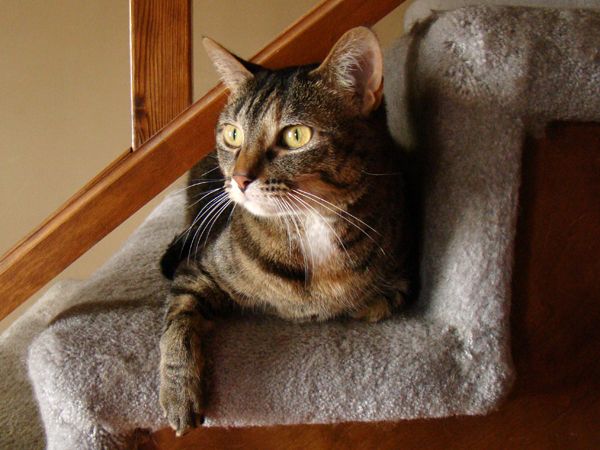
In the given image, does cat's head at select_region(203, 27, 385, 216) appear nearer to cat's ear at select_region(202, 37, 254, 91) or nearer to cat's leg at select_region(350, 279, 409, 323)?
cat's ear at select_region(202, 37, 254, 91)

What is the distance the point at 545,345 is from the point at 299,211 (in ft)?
1.37

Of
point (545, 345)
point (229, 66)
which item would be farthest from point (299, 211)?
point (545, 345)

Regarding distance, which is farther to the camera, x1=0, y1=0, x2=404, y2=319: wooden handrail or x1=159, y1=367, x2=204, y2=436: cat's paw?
x1=0, y1=0, x2=404, y2=319: wooden handrail

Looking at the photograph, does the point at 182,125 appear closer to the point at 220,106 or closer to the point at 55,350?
the point at 220,106

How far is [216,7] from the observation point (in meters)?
1.94

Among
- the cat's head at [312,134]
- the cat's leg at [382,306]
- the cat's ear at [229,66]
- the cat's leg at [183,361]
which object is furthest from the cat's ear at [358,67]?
the cat's leg at [183,361]

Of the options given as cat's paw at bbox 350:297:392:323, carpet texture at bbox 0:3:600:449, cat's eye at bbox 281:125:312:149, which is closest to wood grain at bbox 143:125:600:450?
carpet texture at bbox 0:3:600:449

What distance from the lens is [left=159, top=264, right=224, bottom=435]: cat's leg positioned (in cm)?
73

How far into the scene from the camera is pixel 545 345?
79cm

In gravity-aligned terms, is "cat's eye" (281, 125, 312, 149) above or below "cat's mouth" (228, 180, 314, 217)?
above

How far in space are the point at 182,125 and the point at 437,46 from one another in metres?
0.41

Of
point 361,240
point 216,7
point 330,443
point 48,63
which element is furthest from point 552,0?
point 48,63

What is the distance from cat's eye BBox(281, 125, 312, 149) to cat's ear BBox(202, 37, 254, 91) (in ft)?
0.49

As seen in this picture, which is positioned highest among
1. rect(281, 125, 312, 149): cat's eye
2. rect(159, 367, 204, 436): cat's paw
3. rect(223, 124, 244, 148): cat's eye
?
rect(281, 125, 312, 149): cat's eye
